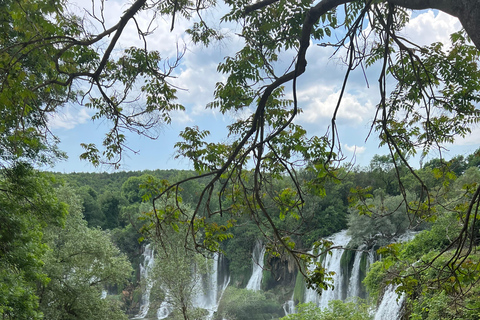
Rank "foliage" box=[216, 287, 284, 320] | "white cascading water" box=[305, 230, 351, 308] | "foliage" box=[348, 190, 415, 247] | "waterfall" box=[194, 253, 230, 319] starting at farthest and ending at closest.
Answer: "waterfall" box=[194, 253, 230, 319]
"foliage" box=[216, 287, 284, 320]
"foliage" box=[348, 190, 415, 247]
"white cascading water" box=[305, 230, 351, 308]

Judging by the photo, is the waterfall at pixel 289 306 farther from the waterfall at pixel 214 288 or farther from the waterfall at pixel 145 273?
the waterfall at pixel 145 273

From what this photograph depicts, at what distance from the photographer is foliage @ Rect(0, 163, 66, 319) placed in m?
5.93

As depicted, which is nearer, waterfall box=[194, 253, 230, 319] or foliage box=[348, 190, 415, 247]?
foliage box=[348, 190, 415, 247]

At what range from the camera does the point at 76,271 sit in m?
12.5

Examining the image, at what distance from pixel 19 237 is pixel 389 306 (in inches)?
337

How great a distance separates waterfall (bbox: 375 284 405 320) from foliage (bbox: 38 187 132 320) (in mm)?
8474

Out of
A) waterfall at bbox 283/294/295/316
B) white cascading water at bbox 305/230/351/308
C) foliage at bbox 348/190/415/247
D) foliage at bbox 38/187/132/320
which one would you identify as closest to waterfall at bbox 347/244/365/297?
white cascading water at bbox 305/230/351/308

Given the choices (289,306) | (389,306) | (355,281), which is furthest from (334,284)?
(389,306)

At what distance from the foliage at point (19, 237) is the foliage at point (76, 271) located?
4.73 meters

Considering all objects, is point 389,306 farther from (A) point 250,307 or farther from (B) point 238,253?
(B) point 238,253

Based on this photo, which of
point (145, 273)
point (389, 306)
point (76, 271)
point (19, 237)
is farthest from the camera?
point (145, 273)

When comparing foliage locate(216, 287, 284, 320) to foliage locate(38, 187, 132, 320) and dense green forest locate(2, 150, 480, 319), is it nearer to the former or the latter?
dense green forest locate(2, 150, 480, 319)

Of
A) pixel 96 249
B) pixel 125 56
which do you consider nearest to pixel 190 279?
pixel 96 249

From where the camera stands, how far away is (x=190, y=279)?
15.8 metres
